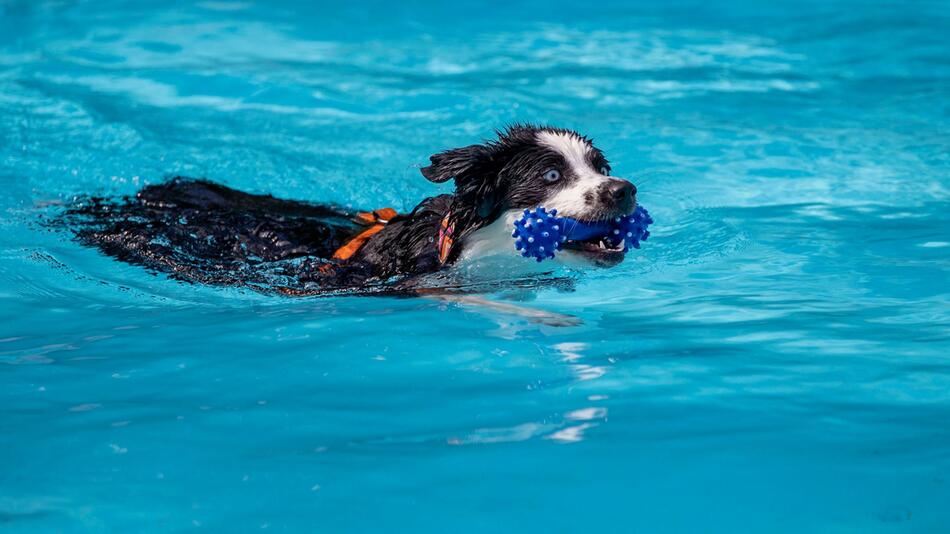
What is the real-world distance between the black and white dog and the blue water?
0.82 feet

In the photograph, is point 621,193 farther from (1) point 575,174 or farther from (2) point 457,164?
(2) point 457,164

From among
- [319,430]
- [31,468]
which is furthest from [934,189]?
[31,468]

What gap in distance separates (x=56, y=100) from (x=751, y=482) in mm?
8716

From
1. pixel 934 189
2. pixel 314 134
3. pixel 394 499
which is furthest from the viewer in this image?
pixel 314 134

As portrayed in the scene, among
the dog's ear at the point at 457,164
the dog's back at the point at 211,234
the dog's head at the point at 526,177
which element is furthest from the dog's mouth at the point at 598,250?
the dog's back at the point at 211,234

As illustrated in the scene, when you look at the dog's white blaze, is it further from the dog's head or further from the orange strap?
the orange strap

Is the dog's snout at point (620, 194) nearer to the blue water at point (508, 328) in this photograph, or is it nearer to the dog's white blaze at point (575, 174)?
the dog's white blaze at point (575, 174)

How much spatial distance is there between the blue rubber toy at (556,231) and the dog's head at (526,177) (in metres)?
0.05

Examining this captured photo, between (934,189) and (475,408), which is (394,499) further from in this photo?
(934,189)

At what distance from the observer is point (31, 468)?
3.62 meters

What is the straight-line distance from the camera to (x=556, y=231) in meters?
5.35

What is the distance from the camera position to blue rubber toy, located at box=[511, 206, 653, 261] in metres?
5.36

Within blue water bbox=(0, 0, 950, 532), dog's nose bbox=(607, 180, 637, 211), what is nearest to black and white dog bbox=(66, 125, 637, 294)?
dog's nose bbox=(607, 180, 637, 211)

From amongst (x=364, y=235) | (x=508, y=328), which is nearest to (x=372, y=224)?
(x=364, y=235)
